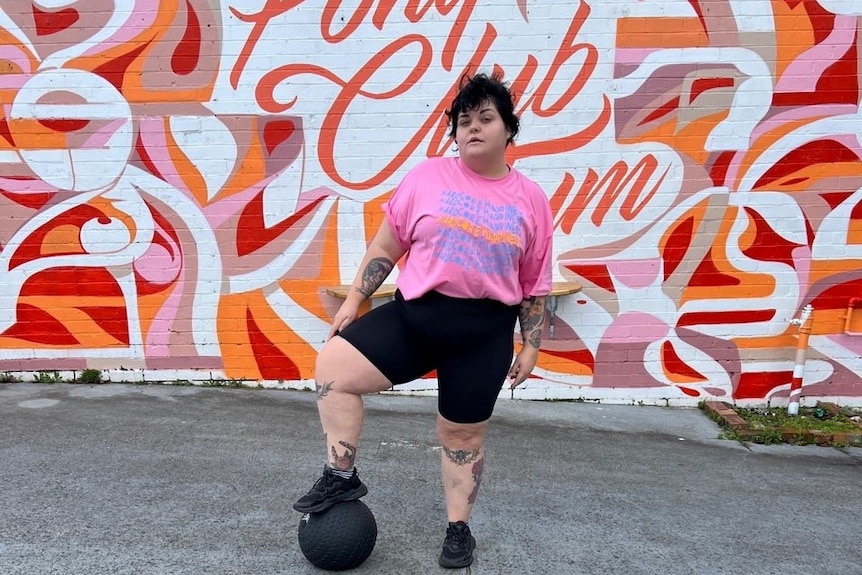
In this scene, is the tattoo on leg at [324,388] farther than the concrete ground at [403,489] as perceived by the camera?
No

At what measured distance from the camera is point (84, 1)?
4156mm

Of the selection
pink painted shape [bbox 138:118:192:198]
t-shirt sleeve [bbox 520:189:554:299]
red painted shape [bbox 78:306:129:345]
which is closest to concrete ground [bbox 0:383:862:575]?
red painted shape [bbox 78:306:129:345]

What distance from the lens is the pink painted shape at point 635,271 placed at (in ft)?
14.5

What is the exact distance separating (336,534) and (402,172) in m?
2.75

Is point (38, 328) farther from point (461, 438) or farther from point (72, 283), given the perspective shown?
point (461, 438)

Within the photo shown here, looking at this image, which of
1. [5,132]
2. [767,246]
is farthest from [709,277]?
[5,132]

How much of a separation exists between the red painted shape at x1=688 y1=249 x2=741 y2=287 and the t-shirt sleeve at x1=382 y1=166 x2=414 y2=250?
2.93 metres

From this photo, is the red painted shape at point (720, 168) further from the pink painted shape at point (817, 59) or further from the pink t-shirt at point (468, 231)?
the pink t-shirt at point (468, 231)

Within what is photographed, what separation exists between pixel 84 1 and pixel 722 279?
505 centimetres

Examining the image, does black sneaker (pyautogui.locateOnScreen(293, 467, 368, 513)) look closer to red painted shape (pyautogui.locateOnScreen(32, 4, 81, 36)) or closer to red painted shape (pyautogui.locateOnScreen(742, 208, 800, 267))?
red painted shape (pyautogui.locateOnScreen(742, 208, 800, 267))

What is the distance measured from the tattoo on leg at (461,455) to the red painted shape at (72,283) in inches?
129

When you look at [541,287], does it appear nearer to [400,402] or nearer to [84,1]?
[400,402]

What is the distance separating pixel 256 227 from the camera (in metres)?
4.41

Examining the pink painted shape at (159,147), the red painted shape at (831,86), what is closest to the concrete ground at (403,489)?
the pink painted shape at (159,147)
